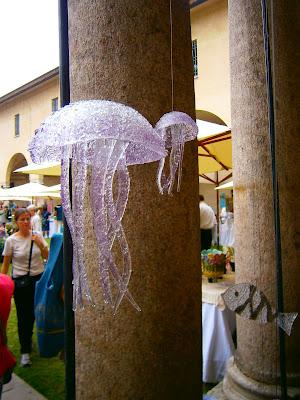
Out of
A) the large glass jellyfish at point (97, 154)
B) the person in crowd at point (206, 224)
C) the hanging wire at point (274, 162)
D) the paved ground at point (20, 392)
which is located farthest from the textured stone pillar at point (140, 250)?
the person in crowd at point (206, 224)

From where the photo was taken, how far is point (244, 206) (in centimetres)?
257

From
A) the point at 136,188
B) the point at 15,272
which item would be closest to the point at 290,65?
the point at 136,188

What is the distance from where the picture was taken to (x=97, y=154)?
4.00 ft

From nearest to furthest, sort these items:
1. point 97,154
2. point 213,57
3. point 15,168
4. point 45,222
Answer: point 97,154 → point 213,57 → point 45,222 → point 15,168

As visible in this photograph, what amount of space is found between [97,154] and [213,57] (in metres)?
12.0

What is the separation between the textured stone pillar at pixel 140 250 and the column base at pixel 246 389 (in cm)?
118

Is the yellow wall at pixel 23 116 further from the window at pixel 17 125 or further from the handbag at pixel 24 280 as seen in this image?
the handbag at pixel 24 280

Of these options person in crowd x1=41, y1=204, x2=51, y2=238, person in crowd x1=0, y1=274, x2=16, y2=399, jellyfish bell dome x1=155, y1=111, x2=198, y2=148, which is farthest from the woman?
person in crowd x1=41, y1=204, x2=51, y2=238

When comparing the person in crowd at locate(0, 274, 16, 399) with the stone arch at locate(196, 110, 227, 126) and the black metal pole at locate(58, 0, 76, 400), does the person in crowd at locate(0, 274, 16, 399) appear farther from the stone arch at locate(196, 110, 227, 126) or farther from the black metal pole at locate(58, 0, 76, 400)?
the stone arch at locate(196, 110, 227, 126)

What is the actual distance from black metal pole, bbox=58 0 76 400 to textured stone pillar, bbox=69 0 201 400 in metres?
0.04

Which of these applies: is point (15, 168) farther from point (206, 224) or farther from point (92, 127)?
point (92, 127)

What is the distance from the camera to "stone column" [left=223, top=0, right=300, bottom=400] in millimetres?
2461

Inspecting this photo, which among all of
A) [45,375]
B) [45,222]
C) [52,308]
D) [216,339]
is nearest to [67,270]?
[52,308]

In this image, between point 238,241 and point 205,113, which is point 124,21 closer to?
point 238,241
